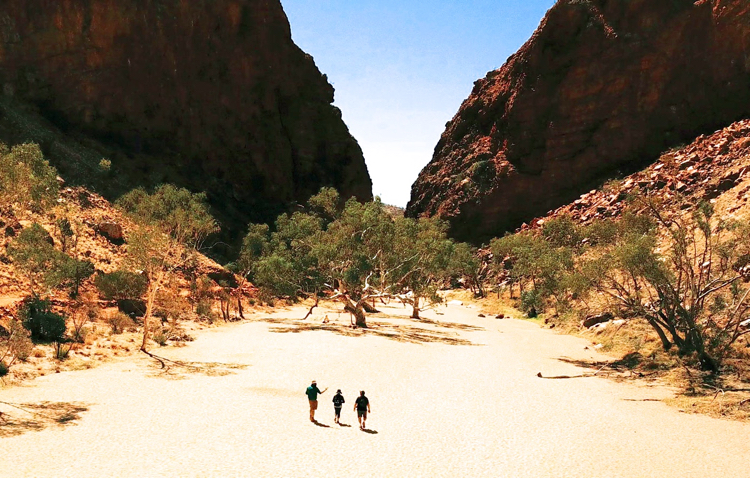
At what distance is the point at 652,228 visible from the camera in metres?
25.0

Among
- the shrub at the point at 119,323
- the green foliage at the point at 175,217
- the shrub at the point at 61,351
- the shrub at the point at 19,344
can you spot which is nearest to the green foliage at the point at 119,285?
the shrub at the point at 119,323

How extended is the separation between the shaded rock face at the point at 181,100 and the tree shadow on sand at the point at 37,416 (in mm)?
39649

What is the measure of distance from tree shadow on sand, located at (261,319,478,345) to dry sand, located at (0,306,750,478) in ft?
23.8

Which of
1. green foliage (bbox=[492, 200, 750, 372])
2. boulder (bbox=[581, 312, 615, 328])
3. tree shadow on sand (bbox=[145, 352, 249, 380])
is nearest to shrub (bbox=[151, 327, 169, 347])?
tree shadow on sand (bbox=[145, 352, 249, 380])

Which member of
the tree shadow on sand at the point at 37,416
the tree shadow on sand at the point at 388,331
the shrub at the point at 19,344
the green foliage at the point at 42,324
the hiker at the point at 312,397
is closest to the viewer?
the tree shadow on sand at the point at 37,416

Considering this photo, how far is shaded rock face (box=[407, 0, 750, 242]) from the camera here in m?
68.9

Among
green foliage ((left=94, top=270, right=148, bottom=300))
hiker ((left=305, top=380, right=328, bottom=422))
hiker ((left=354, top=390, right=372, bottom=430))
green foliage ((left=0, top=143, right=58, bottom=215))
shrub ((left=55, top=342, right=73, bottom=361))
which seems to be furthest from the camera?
green foliage ((left=94, top=270, right=148, bottom=300))

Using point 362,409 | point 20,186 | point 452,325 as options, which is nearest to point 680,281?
point 362,409

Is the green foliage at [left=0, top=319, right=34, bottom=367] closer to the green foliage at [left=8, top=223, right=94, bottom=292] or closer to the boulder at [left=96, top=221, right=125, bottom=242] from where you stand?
the green foliage at [left=8, top=223, right=94, bottom=292]

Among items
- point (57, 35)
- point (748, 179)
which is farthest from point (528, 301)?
point (57, 35)

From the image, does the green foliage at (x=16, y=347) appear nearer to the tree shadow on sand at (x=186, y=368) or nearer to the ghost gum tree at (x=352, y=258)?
the tree shadow on sand at (x=186, y=368)

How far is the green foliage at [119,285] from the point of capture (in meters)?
31.1

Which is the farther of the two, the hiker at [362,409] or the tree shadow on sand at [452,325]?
the tree shadow on sand at [452,325]

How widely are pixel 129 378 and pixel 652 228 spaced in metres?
24.8
